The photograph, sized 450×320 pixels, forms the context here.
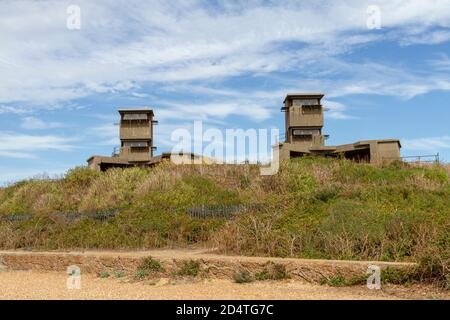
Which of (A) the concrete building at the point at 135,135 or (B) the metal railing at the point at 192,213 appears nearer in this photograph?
(B) the metal railing at the point at 192,213

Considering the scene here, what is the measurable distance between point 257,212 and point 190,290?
5.70 metres

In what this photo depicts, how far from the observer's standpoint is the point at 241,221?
13273 millimetres

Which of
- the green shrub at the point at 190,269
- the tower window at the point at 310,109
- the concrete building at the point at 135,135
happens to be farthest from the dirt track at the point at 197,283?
the concrete building at the point at 135,135

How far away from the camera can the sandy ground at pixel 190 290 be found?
8133 millimetres

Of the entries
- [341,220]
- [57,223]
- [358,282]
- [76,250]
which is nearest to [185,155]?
[57,223]

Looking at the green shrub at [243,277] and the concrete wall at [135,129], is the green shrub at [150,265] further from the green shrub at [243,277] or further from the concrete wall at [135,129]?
the concrete wall at [135,129]

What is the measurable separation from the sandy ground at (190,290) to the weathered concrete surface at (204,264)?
28 centimetres

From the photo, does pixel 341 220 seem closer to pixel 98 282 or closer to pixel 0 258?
pixel 98 282

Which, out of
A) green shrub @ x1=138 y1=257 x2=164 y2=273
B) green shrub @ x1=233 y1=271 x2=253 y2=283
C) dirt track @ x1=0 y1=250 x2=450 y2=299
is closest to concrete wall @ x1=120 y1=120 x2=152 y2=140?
dirt track @ x1=0 y1=250 x2=450 y2=299

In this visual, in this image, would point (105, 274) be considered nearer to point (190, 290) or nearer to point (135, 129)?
point (190, 290)

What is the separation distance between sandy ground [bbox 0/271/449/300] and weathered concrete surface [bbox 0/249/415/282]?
277mm

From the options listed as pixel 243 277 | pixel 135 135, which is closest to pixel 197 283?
pixel 243 277

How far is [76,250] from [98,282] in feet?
12.3

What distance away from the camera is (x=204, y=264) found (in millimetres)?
10438
